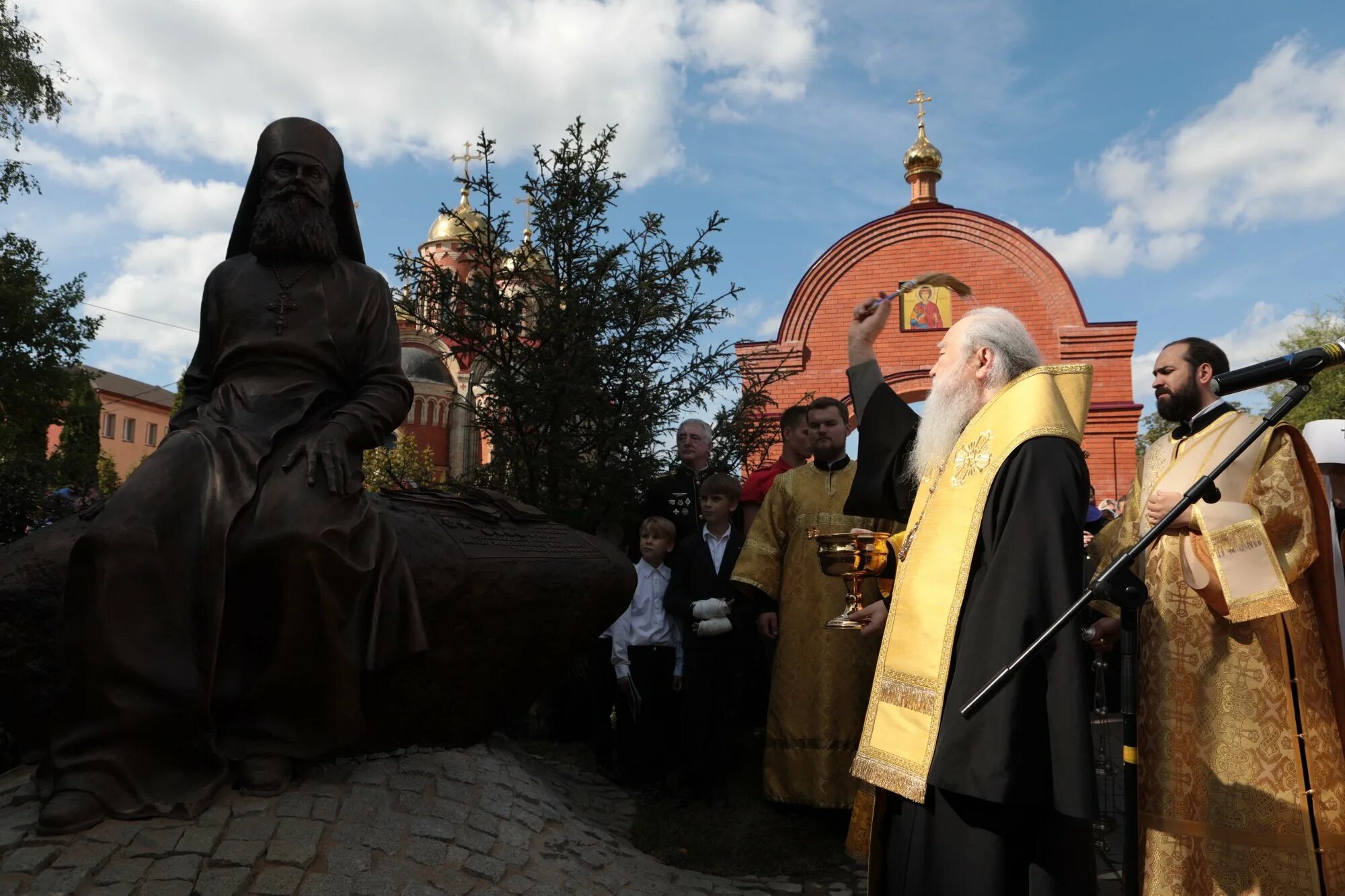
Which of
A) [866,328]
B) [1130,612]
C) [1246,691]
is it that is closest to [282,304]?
[866,328]

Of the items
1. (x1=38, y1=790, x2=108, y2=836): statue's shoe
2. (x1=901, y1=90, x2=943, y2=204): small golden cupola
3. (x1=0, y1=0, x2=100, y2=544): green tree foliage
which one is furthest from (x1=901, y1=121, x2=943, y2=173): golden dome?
(x1=38, y1=790, x2=108, y2=836): statue's shoe

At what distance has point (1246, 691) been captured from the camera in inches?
136

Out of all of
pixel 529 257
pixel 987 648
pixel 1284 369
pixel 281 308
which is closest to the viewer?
pixel 987 648

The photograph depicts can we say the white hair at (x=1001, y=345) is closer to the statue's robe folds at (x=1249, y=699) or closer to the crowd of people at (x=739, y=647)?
the statue's robe folds at (x=1249, y=699)

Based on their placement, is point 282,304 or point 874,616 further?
point 282,304

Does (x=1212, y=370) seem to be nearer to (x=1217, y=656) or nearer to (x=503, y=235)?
(x=1217, y=656)

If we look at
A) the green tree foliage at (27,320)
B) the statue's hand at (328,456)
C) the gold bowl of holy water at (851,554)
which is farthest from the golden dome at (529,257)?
the green tree foliage at (27,320)

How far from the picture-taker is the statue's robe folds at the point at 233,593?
324cm

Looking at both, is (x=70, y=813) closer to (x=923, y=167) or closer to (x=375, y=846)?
(x=375, y=846)

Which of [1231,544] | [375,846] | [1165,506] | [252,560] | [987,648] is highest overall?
[1165,506]

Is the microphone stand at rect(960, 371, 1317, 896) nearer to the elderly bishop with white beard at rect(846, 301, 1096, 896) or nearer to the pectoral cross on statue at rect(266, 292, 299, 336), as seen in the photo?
the elderly bishop with white beard at rect(846, 301, 1096, 896)

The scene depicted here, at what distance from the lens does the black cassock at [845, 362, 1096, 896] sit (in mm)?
2389

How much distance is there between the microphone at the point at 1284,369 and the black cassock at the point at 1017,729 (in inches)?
19.0

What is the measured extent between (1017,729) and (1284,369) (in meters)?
1.28
